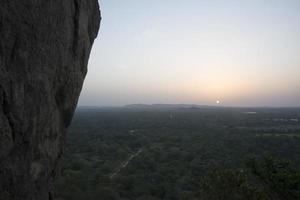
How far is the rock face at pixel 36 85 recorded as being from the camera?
18.9 ft

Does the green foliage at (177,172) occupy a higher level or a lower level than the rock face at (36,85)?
lower

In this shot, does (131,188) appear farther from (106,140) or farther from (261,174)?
(106,140)

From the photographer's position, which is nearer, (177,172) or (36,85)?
(36,85)

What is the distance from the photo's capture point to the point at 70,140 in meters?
66.3

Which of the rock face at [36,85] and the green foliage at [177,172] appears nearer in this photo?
the rock face at [36,85]

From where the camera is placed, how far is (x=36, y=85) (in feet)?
21.1

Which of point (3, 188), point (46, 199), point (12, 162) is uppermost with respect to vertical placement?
point (12, 162)

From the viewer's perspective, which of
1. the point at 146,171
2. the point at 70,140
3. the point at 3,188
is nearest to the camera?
the point at 3,188

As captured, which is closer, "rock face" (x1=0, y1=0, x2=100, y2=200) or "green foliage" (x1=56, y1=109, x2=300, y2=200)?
"rock face" (x1=0, y1=0, x2=100, y2=200)

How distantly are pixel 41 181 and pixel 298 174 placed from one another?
378 inches

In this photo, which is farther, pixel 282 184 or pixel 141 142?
pixel 141 142

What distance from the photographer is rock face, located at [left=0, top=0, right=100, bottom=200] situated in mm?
5770

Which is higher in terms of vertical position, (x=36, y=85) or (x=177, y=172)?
(x=36, y=85)

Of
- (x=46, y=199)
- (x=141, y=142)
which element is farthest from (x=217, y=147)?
(x=46, y=199)
